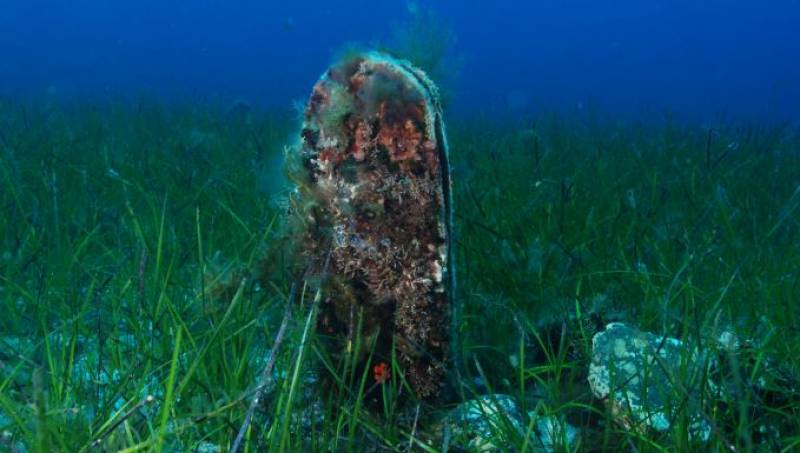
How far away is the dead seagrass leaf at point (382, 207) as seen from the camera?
Result: 1.95 metres

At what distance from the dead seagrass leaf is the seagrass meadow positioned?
3.5 inches

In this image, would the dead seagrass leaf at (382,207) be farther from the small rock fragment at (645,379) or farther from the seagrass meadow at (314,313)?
the small rock fragment at (645,379)

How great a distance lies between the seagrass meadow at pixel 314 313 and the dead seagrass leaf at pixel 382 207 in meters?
0.09

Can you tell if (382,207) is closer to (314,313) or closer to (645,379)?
(314,313)

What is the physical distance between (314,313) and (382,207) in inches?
13.2

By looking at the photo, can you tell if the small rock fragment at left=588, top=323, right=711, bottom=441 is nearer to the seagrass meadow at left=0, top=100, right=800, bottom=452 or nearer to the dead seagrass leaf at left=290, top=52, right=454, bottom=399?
the seagrass meadow at left=0, top=100, right=800, bottom=452

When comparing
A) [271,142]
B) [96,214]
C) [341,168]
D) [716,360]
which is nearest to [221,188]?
[96,214]

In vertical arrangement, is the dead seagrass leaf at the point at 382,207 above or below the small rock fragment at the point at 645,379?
above

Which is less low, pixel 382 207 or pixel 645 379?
pixel 382 207

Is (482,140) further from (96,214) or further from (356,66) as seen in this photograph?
(356,66)

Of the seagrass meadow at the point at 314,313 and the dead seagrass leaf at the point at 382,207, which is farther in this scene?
the dead seagrass leaf at the point at 382,207

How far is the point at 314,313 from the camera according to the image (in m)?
1.86

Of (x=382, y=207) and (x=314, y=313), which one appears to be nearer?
(x=314, y=313)

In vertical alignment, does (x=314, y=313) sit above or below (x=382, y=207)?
below
